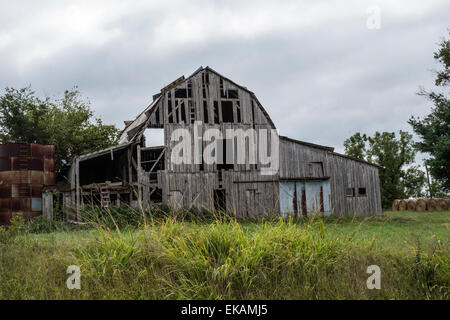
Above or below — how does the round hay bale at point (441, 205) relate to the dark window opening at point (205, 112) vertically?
below

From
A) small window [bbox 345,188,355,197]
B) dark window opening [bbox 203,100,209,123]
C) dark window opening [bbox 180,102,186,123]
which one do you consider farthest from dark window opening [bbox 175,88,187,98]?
small window [bbox 345,188,355,197]

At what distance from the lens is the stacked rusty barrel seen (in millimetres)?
39156

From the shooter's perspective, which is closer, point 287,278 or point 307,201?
point 287,278

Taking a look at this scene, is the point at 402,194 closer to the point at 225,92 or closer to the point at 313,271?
the point at 225,92

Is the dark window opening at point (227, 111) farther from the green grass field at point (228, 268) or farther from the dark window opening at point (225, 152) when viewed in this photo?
the green grass field at point (228, 268)

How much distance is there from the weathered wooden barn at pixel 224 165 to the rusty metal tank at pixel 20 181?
1841 millimetres

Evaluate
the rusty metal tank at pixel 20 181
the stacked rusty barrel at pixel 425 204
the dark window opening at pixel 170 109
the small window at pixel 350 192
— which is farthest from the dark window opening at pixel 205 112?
the stacked rusty barrel at pixel 425 204

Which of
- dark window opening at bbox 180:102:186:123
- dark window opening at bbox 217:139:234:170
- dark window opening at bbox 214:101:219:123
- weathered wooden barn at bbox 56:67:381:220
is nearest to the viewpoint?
weathered wooden barn at bbox 56:67:381:220

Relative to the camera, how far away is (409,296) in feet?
21.5

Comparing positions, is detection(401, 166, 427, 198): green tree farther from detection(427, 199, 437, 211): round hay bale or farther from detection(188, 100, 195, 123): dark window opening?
detection(188, 100, 195, 123): dark window opening

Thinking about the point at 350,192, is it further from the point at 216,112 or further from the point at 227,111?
the point at 216,112

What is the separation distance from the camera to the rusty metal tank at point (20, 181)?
75.9 feet
